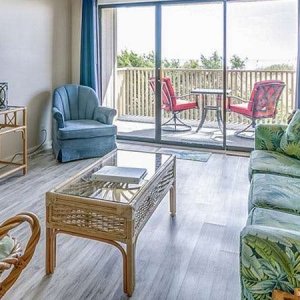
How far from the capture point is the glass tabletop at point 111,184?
2021 mm

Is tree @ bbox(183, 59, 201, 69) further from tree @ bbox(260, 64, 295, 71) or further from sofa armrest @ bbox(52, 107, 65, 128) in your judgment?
sofa armrest @ bbox(52, 107, 65, 128)

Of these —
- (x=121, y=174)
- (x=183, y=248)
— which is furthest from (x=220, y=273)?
(x=121, y=174)

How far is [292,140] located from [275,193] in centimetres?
98

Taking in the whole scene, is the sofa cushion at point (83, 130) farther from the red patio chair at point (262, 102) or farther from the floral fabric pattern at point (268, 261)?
the floral fabric pattern at point (268, 261)

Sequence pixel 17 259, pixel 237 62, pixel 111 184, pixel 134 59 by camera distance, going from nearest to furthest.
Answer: pixel 17 259
pixel 111 184
pixel 237 62
pixel 134 59

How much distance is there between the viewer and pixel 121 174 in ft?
7.55

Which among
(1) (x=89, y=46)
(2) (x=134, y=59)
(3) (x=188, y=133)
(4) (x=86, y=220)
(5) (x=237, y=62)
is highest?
(1) (x=89, y=46)

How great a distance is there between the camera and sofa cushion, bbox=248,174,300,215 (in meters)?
1.94

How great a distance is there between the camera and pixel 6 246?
1376mm

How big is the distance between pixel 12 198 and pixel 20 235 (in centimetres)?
77

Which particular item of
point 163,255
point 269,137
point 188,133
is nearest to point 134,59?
point 188,133

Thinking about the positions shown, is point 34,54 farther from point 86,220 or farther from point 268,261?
point 268,261

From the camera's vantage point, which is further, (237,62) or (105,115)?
(237,62)

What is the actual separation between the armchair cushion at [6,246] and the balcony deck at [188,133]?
402 centimetres
